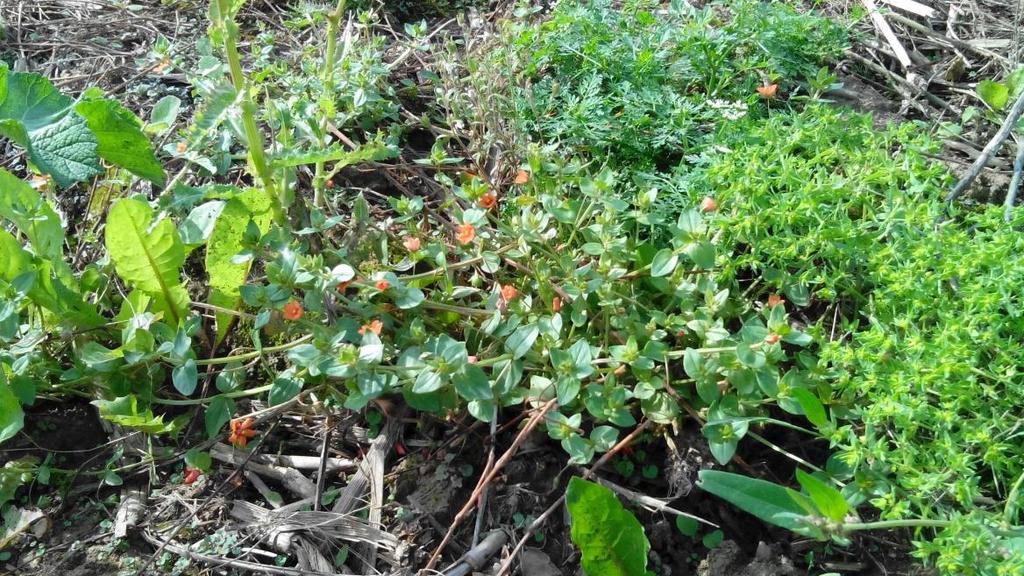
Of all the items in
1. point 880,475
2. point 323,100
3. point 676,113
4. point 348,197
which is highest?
point 323,100

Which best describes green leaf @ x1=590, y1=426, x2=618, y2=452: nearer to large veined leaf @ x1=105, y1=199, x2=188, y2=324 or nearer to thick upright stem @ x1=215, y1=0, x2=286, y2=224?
thick upright stem @ x1=215, y1=0, x2=286, y2=224

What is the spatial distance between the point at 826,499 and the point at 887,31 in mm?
2190

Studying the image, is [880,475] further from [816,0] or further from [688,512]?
[816,0]

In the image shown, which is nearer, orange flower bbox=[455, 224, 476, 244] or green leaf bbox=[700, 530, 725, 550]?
green leaf bbox=[700, 530, 725, 550]

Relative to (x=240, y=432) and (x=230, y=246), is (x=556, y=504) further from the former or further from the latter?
(x=230, y=246)

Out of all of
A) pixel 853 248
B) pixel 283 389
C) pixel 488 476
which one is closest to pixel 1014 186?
pixel 853 248

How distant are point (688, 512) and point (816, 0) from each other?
185 centimetres

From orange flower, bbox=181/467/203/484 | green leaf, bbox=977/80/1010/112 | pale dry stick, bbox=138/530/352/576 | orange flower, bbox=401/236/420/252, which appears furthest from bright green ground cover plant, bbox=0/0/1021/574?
green leaf, bbox=977/80/1010/112

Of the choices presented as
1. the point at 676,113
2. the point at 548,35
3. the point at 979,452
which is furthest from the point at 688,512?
the point at 548,35

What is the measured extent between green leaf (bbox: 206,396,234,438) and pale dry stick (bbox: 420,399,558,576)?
2.04ft

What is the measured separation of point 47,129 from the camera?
2127 millimetres

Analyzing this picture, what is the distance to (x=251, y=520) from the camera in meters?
1.98

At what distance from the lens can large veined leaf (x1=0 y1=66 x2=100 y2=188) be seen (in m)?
2.06

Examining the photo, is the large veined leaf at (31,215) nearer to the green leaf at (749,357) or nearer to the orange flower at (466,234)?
the orange flower at (466,234)
